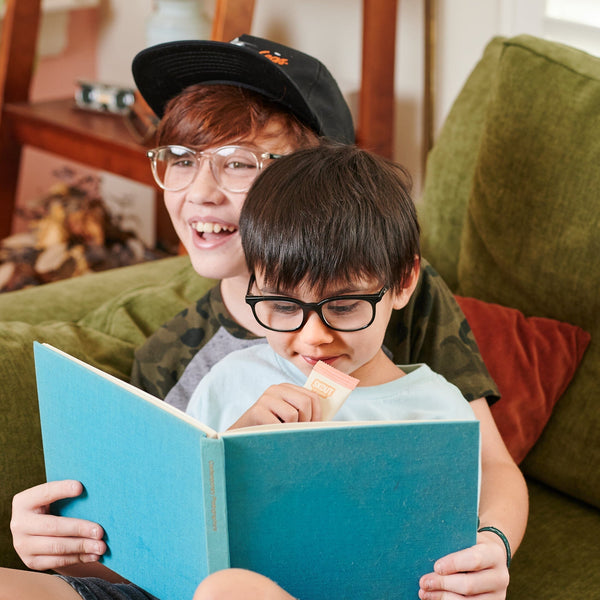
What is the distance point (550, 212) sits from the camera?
1.32m

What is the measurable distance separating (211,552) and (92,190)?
2838 mm

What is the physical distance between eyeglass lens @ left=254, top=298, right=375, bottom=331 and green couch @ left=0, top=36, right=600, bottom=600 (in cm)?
42

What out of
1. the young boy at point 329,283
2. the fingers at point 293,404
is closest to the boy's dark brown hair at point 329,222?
the young boy at point 329,283

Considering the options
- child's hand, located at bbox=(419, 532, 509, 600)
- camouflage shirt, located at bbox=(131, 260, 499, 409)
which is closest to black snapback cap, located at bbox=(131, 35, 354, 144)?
camouflage shirt, located at bbox=(131, 260, 499, 409)

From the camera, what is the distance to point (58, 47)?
3164 mm

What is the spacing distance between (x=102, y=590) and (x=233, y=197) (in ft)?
1.73

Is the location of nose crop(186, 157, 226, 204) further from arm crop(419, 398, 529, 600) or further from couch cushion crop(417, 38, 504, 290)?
couch cushion crop(417, 38, 504, 290)

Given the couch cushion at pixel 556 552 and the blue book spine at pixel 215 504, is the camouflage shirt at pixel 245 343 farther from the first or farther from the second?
the blue book spine at pixel 215 504

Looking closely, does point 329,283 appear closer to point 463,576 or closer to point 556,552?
point 463,576

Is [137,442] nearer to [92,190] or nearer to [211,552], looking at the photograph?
[211,552]

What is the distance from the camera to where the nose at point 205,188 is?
3.79 ft

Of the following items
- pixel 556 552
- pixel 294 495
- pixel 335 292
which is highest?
pixel 335 292

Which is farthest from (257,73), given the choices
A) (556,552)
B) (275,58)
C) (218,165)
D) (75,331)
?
(556,552)

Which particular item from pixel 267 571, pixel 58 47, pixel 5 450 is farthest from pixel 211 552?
pixel 58 47
